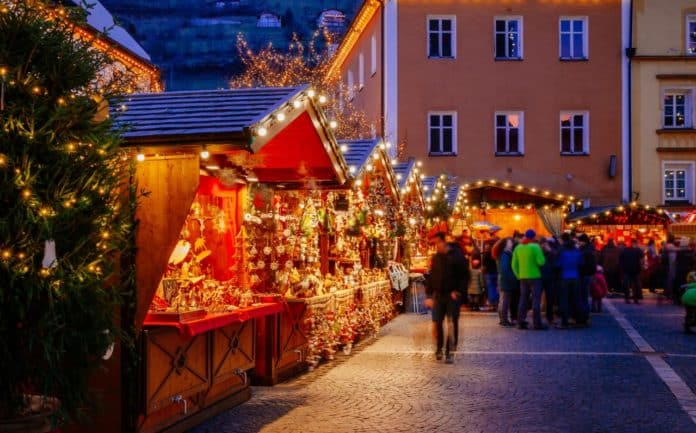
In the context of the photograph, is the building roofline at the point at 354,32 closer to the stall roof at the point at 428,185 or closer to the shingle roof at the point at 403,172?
the stall roof at the point at 428,185

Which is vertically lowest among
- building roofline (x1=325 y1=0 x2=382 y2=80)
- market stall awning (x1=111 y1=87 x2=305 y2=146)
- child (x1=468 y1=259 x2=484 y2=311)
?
child (x1=468 y1=259 x2=484 y2=311)

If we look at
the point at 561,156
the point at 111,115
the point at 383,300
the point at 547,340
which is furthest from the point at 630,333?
the point at 561,156

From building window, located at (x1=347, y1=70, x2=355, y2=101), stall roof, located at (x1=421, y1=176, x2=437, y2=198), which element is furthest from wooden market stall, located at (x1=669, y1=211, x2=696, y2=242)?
building window, located at (x1=347, y1=70, x2=355, y2=101)

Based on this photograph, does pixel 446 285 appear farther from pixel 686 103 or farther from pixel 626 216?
pixel 686 103

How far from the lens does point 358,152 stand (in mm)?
16359

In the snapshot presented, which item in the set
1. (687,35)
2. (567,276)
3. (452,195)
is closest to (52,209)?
(567,276)

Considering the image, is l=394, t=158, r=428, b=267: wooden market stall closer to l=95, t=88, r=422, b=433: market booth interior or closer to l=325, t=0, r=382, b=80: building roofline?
l=95, t=88, r=422, b=433: market booth interior

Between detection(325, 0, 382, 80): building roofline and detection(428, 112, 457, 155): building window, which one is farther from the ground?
detection(325, 0, 382, 80): building roofline

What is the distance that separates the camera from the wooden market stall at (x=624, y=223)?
3084cm

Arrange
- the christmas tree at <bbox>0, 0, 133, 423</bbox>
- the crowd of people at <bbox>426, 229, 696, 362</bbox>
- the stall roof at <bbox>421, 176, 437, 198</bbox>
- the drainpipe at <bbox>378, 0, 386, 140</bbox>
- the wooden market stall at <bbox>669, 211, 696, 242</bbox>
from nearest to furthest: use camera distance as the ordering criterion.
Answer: the christmas tree at <bbox>0, 0, 133, 423</bbox>, the crowd of people at <bbox>426, 229, 696, 362</bbox>, the stall roof at <bbox>421, 176, 437, 198</bbox>, the wooden market stall at <bbox>669, 211, 696, 242</bbox>, the drainpipe at <bbox>378, 0, 386, 140</bbox>

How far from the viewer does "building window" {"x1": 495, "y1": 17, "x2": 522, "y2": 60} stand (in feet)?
113

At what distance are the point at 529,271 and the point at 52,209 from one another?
1340 cm

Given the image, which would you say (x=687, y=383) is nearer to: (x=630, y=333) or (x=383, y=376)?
(x=383, y=376)

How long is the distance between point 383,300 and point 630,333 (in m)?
4.49
